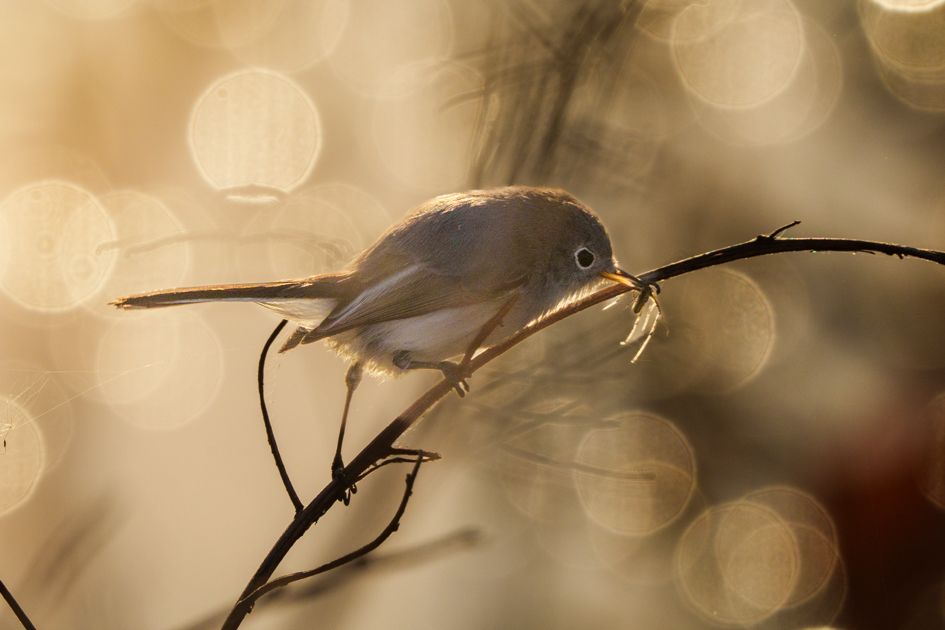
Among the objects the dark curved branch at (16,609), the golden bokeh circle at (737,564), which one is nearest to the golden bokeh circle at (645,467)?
the golden bokeh circle at (737,564)

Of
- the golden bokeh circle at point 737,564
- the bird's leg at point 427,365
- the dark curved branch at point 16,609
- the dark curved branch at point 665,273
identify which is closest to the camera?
the dark curved branch at point 16,609

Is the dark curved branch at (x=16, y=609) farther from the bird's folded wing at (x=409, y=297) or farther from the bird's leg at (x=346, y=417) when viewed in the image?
the bird's folded wing at (x=409, y=297)

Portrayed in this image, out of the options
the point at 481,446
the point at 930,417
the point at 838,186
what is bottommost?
the point at 930,417

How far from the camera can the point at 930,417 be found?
2955 mm

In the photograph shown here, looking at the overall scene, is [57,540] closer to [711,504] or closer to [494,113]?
[494,113]

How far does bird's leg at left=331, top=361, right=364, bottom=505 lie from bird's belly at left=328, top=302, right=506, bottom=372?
0.33 ft

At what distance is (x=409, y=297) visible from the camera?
2.02 metres

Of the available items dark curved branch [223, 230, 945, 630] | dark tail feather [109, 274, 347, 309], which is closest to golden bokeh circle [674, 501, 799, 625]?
dark tail feather [109, 274, 347, 309]

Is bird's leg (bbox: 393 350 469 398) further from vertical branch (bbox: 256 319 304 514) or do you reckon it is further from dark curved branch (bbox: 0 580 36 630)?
dark curved branch (bbox: 0 580 36 630)

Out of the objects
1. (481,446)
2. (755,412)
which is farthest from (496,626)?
(481,446)

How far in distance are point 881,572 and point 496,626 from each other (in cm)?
151

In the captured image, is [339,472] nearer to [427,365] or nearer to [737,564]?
[427,365]

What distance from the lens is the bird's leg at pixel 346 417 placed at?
5.36 ft

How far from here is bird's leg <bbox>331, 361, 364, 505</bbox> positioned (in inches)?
64.3
